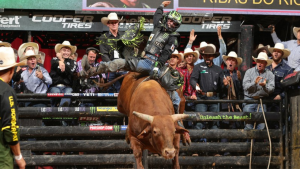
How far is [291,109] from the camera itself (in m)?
9.80

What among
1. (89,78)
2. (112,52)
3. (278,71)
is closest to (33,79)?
(89,78)

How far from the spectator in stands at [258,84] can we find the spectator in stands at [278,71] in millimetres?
238

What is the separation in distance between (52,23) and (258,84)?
21.0ft

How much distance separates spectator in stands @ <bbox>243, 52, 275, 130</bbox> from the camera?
10.2 metres

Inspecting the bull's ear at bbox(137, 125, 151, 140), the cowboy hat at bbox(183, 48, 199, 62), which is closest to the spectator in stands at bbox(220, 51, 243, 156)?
the cowboy hat at bbox(183, 48, 199, 62)

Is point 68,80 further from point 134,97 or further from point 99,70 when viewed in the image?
point 134,97

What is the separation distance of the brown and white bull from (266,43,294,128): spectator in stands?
3023mm

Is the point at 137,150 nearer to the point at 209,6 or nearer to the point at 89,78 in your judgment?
the point at 89,78

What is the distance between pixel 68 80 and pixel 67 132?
1292mm

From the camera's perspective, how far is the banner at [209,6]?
1302cm

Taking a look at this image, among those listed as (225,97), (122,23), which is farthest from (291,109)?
(122,23)

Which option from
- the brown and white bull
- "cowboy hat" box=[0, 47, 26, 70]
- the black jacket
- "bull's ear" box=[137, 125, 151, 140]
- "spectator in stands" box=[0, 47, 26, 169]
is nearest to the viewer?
"spectator in stands" box=[0, 47, 26, 169]

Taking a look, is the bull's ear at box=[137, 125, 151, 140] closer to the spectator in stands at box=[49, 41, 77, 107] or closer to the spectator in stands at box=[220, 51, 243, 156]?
the spectator in stands at box=[49, 41, 77, 107]

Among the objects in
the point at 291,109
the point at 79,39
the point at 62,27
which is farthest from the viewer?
the point at 79,39
